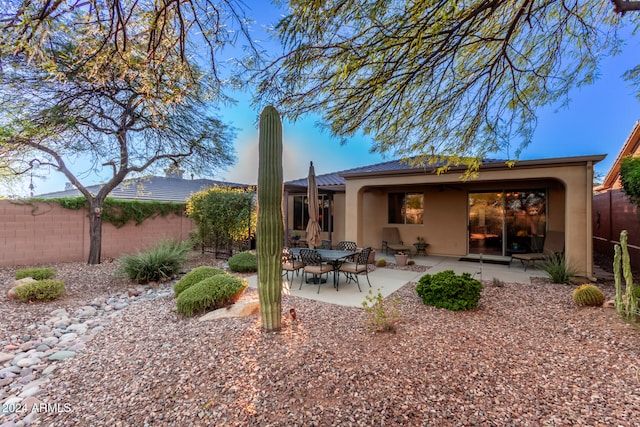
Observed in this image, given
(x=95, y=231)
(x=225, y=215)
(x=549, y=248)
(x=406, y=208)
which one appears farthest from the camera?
(x=406, y=208)

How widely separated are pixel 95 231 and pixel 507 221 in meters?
13.6

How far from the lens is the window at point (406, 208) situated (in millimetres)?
11289

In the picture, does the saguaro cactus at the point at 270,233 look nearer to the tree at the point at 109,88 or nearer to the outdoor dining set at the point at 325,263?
the tree at the point at 109,88

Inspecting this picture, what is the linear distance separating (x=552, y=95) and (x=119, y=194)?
63.3ft

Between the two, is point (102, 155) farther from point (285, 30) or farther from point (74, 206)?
point (285, 30)

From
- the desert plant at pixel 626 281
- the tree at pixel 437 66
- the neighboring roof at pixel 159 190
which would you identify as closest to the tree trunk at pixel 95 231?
the neighboring roof at pixel 159 190

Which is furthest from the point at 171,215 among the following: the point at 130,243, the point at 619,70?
the point at 619,70

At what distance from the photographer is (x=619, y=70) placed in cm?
450

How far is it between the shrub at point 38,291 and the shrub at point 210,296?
307 centimetres

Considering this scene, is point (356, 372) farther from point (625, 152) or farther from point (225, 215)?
point (625, 152)

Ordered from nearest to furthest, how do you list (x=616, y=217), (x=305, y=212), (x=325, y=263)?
(x=325, y=263), (x=616, y=217), (x=305, y=212)

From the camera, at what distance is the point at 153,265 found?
23.3ft

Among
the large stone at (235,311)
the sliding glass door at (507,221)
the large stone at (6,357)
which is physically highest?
the sliding glass door at (507,221)

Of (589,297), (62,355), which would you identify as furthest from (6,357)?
(589,297)
